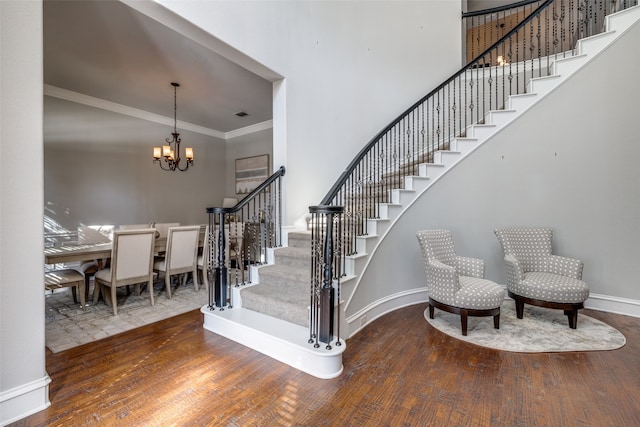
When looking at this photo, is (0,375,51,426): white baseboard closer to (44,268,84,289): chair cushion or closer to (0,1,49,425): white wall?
(0,1,49,425): white wall

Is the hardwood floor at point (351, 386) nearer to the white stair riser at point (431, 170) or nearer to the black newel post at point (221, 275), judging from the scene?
the black newel post at point (221, 275)

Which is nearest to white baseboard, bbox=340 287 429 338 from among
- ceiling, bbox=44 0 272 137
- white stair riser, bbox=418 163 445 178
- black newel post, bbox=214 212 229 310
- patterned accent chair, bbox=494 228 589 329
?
patterned accent chair, bbox=494 228 589 329

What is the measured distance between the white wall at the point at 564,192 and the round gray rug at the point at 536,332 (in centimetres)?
65

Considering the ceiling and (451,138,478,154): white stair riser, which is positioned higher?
the ceiling

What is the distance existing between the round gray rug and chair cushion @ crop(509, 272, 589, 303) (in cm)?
30

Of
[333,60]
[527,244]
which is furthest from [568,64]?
[333,60]

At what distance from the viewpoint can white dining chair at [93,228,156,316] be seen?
10.1 feet

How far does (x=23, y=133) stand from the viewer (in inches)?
63.9

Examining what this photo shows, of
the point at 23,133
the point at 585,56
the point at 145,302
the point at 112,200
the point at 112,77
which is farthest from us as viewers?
the point at 112,200

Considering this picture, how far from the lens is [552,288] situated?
2.74m

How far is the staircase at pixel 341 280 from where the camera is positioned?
223 centimetres

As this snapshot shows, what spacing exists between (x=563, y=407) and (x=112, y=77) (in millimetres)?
6317

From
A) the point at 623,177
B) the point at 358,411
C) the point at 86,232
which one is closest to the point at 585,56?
the point at 623,177

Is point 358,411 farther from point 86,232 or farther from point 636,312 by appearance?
point 86,232
